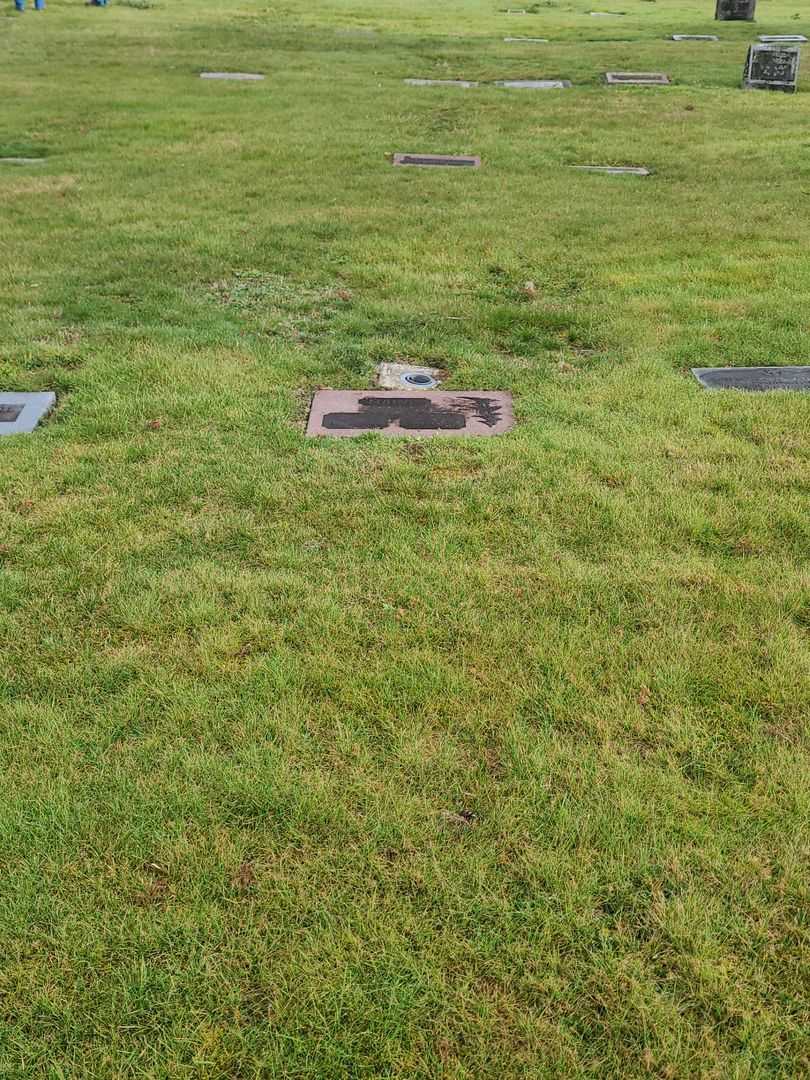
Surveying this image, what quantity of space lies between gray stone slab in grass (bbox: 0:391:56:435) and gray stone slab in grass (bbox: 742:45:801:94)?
555 inches

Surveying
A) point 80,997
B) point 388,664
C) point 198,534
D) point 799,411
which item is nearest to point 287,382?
point 198,534

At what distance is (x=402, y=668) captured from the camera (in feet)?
9.30

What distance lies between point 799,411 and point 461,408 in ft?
5.74

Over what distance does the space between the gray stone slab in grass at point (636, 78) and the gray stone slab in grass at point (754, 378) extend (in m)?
11.9

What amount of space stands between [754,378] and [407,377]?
6.42 feet

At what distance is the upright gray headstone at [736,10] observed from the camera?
23328mm

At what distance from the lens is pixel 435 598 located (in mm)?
3150

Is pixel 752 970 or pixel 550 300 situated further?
pixel 550 300

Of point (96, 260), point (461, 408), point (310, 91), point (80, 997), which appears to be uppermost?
point (310, 91)

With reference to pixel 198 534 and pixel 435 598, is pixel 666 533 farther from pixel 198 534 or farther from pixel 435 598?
pixel 198 534

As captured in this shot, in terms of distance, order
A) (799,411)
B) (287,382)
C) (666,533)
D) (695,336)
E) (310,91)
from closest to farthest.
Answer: (666,533)
(799,411)
(287,382)
(695,336)
(310,91)

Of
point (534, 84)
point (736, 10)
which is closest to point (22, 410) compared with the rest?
point (534, 84)

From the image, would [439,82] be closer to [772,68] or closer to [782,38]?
[772,68]

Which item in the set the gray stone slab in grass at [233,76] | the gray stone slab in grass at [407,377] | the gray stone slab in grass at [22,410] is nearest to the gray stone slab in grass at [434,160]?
the gray stone slab in grass at [407,377]
